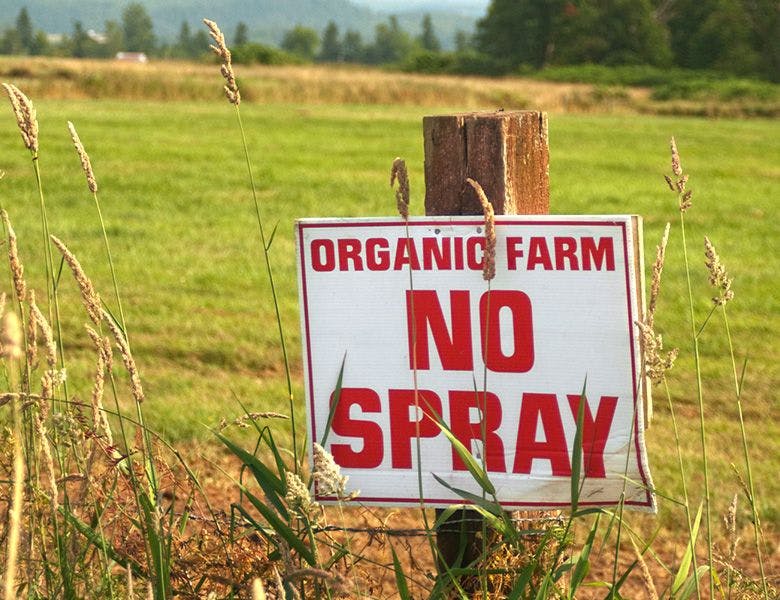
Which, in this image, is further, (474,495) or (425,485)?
(425,485)

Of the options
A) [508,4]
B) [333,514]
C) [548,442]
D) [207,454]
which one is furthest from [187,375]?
[508,4]

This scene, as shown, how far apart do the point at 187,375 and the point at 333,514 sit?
6.66ft

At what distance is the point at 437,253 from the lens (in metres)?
2.36

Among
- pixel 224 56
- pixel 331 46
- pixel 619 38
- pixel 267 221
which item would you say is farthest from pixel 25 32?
pixel 224 56

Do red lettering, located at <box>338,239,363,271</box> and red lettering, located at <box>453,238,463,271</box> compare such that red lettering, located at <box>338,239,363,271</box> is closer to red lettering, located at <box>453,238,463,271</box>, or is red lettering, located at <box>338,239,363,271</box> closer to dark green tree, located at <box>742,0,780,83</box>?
red lettering, located at <box>453,238,463,271</box>

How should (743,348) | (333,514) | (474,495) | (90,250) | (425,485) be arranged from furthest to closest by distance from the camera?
(90,250) < (743,348) < (333,514) < (425,485) < (474,495)

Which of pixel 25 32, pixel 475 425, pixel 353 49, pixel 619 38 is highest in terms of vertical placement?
pixel 25 32

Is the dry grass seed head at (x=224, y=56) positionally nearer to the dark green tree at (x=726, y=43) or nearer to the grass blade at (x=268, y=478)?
the grass blade at (x=268, y=478)

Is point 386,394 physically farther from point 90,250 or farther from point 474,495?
point 90,250

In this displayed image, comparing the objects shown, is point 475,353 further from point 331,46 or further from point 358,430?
point 331,46

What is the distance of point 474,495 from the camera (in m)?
2.21

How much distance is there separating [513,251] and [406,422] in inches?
15.8

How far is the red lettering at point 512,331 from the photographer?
2.32m

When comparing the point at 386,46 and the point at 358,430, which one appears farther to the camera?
the point at 386,46
